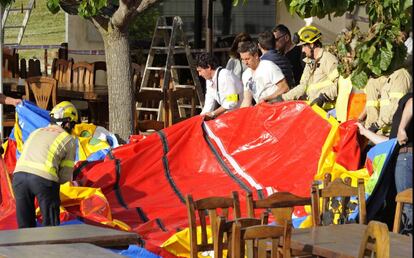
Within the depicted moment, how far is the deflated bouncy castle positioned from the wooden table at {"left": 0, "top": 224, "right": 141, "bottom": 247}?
6.93 feet

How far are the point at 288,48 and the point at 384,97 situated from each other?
3987 millimetres

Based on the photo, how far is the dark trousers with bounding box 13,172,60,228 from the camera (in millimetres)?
8672

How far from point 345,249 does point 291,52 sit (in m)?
6.76

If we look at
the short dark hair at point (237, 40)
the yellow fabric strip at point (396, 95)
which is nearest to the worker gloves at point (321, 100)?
the yellow fabric strip at point (396, 95)

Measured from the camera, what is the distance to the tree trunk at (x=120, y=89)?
43.0ft

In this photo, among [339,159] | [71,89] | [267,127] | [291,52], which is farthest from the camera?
[71,89]

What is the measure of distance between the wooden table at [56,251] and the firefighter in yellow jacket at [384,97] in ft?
11.2

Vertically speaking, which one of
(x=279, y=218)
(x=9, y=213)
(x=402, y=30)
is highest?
(x=402, y=30)

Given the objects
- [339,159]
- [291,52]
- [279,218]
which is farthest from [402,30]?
[291,52]

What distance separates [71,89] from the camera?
16.2m

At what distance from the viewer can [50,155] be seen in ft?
28.5

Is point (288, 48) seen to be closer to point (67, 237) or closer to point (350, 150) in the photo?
point (350, 150)

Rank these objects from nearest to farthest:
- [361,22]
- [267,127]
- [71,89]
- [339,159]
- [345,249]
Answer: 1. [345,249]
2. [339,159]
3. [267,127]
4. [71,89]
5. [361,22]

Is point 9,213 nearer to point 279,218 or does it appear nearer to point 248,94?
point 248,94
